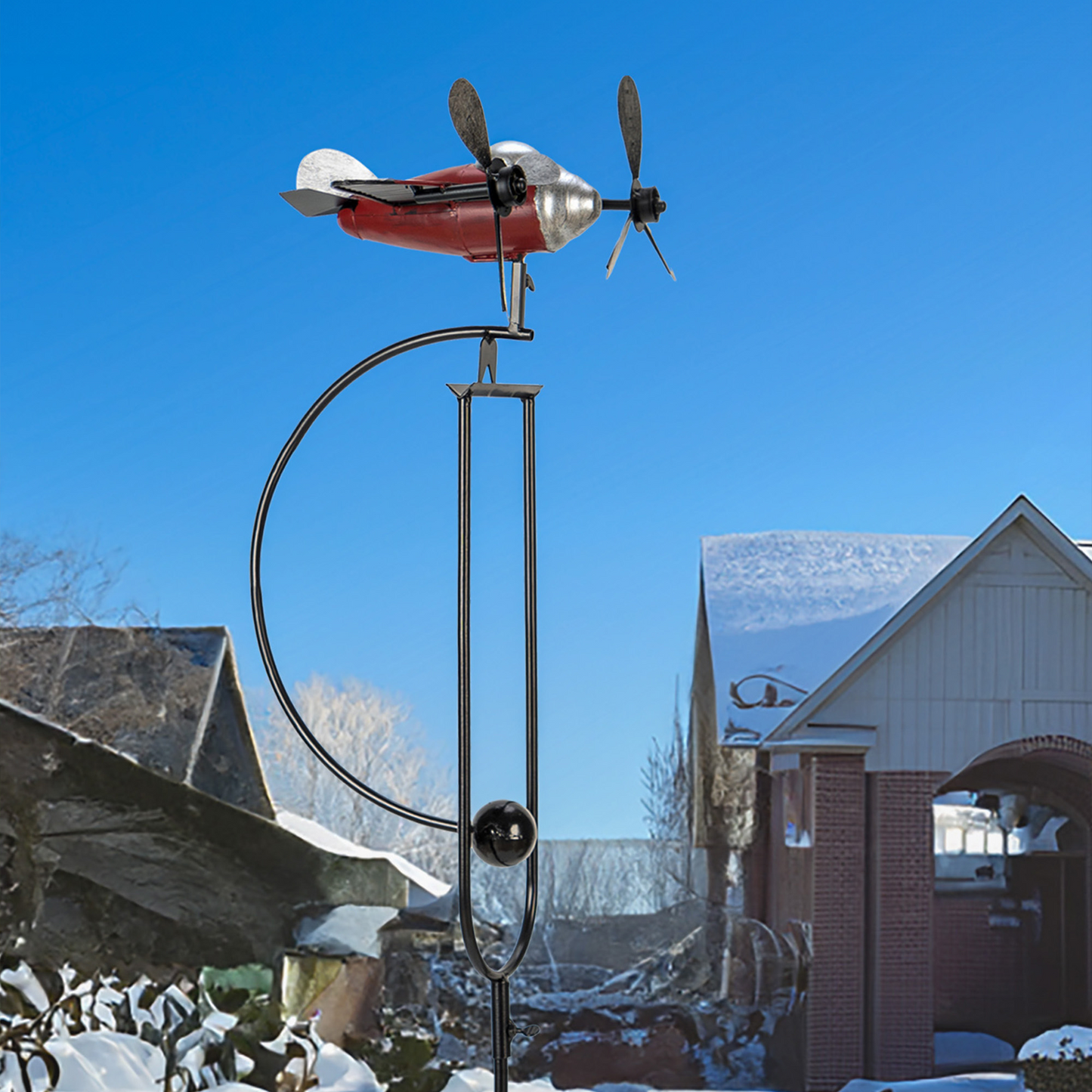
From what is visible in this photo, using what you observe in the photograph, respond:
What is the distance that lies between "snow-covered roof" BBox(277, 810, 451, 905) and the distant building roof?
0.37 ft

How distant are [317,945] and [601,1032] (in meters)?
1.14

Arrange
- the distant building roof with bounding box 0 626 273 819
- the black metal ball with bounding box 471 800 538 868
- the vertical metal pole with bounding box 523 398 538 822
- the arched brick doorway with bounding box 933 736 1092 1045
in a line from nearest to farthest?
Answer: the black metal ball with bounding box 471 800 538 868 < the vertical metal pole with bounding box 523 398 538 822 < the arched brick doorway with bounding box 933 736 1092 1045 < the distant building roof with bounding box 0 626 273 819

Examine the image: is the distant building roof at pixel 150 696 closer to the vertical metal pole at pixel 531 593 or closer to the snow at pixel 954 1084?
the snow at pixel 954 1084

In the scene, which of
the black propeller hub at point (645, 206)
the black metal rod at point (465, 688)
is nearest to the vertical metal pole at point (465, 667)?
the black metal rod at point (465, 688)

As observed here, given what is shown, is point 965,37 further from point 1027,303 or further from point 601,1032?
point 601,1032

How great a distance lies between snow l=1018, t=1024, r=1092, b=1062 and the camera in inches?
189

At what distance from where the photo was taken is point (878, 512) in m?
5.22

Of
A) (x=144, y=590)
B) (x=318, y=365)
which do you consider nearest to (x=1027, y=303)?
(x=318, y=365)

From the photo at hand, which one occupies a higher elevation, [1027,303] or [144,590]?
[1027,303]

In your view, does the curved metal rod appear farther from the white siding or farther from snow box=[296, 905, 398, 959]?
snow box=[296, 905, 398, 959]

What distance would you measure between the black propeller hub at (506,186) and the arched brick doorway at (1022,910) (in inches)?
161

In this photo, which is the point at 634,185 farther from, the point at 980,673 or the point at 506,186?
the point at 980,673

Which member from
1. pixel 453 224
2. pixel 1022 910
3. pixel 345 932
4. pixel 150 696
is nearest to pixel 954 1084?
pixel 1022 910

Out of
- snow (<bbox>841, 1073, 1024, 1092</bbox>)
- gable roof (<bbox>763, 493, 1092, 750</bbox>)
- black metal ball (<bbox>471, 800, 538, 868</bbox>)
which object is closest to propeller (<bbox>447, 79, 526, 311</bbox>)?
black metal ball (<bbox>471, 800, 538, 868</bbox>)
